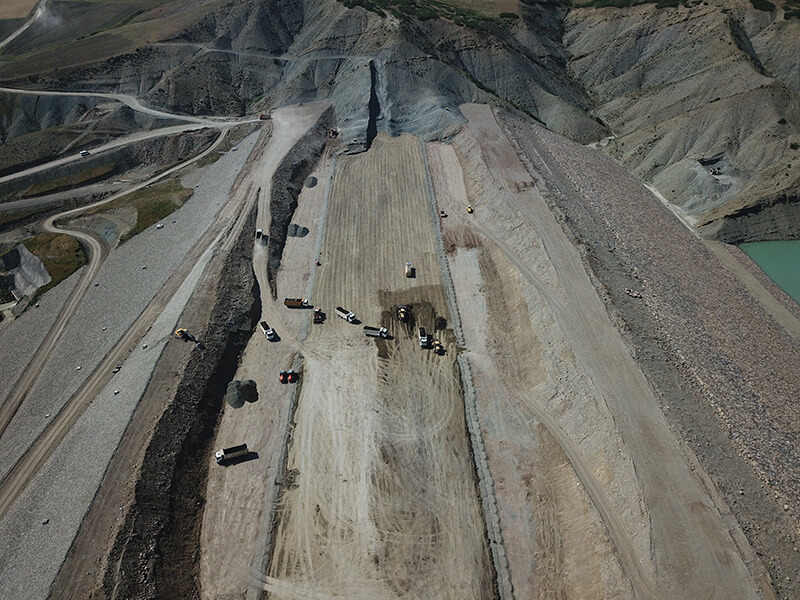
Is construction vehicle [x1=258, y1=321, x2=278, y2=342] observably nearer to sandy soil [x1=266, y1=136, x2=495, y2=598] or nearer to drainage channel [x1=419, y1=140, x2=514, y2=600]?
sandy soil [x1=266, y1=136, x2=495, y2=598]

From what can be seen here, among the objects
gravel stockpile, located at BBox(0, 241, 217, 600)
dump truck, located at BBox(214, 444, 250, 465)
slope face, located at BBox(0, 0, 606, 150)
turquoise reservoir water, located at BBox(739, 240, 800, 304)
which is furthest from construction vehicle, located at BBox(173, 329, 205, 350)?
turquoise reservoir water, located at BBox(739, 240, 800, 304)

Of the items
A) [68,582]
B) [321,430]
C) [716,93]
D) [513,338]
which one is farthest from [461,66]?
[68,582]

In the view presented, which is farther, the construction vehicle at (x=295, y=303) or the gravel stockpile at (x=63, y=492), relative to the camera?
the construction vehicle at (x=295, y=303)

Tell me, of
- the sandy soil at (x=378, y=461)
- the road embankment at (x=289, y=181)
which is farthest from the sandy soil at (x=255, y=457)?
the sandy soil at (x=378, y=461)

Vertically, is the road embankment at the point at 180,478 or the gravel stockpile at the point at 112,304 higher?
the gravel stockpile at the point at 112,304

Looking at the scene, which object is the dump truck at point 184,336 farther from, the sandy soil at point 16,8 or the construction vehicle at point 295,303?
the sandy soil at point 16,8

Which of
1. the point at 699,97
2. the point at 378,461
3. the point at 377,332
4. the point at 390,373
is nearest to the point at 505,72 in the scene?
the point at 699,97

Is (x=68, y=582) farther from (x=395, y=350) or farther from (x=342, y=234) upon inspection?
(x=342, y=234)
